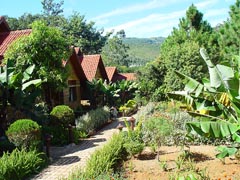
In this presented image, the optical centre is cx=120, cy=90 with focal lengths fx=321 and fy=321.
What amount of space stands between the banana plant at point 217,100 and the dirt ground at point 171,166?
4.77 feet

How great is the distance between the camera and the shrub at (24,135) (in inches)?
412

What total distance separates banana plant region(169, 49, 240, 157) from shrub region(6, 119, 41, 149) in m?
4.89

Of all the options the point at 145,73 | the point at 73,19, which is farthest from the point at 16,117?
the point at 73,19

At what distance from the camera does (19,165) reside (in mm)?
8891

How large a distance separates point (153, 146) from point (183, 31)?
20.7 metres

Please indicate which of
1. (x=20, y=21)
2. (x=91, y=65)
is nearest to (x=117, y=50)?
(x=20, y=21)

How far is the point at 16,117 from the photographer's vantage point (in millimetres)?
12977

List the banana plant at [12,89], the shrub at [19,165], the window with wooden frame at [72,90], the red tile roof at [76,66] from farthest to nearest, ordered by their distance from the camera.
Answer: the window with wooden frame at [72,90] → the red tile roof at [76,66] → the banana plant at [12,89] → the shrub at [19,165]

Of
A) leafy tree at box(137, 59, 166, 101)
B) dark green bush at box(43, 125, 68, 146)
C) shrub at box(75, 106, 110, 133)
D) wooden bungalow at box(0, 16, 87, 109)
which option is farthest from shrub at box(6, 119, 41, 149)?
leafy tree at box(137, 59, 166, 101)

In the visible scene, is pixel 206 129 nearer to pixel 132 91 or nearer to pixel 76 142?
pixel 76 142

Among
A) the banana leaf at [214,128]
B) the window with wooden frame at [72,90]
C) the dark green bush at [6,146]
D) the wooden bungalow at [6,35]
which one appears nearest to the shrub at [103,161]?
the banana leaf at [214,128]

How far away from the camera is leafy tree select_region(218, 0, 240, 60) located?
759 inches

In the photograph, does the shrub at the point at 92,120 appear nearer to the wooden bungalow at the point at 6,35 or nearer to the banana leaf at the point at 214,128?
the wooden bungalow at the point at 6,35

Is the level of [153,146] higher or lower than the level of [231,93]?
lower
